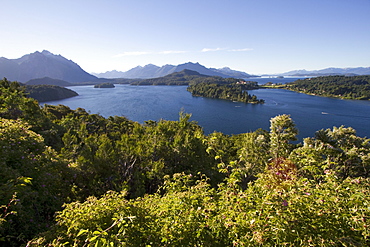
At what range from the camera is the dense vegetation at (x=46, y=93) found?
11484cm

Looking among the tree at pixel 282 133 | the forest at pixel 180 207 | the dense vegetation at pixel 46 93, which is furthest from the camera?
the dense vegetation at pixel 46 93

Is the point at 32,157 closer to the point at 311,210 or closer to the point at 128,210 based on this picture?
the point at 128,210

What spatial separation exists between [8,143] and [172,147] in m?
7.58

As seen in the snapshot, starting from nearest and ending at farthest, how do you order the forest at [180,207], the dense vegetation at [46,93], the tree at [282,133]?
the forest at [180,207] < the tree at [282,133] < the dense vegetation at [46,93]

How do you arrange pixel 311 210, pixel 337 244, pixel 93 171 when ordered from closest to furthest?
pixel 337 244 → pixel 311 210 → pixel 93 171

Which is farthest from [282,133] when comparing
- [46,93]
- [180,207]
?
[46,93]

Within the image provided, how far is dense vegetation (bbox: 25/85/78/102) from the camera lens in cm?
11484

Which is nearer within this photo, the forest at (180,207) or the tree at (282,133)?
the forest at (180,207)

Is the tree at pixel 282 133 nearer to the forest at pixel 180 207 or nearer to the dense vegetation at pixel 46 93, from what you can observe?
the forest at pixel 180 207

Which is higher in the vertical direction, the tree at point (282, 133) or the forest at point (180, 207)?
the forest at point (180, 207)

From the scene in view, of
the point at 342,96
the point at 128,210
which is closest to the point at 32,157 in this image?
the point at 128,210

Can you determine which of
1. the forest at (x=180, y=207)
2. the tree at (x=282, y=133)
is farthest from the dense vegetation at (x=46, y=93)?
the tree at (x=282, y=133)

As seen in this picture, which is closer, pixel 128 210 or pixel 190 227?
pixel 190 227

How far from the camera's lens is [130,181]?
10008mm
